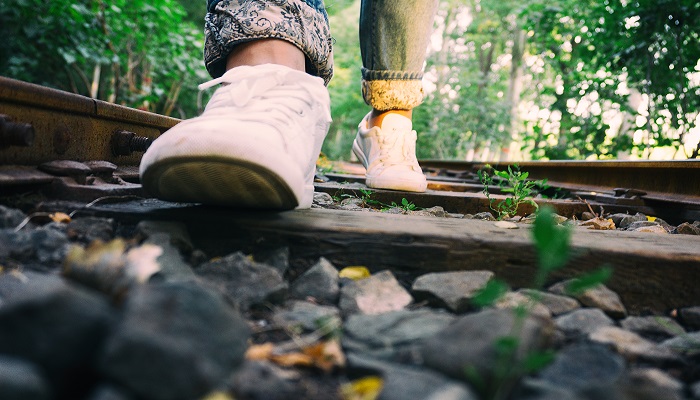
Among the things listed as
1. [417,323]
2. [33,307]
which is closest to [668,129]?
[417,323]

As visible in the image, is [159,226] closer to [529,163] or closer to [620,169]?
[620,169]

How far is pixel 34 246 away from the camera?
3.20ft

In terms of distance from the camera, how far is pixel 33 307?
0.58 metres

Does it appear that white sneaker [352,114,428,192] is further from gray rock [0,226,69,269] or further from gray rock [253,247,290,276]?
gray rock [0,226,69,269]

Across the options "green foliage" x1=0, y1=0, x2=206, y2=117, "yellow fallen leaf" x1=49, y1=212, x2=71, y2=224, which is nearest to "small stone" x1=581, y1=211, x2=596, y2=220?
"yellow fallen leaf" x1=49, y1=212, x2=71, y2=224

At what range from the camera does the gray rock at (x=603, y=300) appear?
3.43ft

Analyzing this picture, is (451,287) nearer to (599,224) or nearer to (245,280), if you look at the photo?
(245,280)

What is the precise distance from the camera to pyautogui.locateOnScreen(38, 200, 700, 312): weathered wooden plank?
110cm

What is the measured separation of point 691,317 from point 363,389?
0.82 metres

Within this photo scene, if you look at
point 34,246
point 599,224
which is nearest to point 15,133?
point 34,246

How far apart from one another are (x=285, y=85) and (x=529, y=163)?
13.2 ft

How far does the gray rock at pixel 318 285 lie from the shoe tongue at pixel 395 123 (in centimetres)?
143

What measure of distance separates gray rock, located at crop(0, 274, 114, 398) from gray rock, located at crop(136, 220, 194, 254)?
1.51 feet

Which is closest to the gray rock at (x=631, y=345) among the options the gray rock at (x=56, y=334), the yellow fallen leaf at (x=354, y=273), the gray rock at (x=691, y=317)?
the gray rock at (x=691, y=317)
